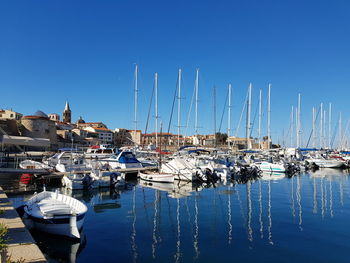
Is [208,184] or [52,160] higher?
[52,160]

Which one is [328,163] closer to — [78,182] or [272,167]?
[272,167]

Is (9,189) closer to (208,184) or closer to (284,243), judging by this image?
(208,184)

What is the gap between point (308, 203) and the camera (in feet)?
62.0

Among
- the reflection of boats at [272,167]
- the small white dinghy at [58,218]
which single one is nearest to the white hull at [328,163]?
the reflection of boats at [272,167]

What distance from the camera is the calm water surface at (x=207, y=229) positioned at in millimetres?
9383

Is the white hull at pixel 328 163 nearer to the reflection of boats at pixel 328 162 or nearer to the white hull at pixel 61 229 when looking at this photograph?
the reflection of boats at pixel 328 162

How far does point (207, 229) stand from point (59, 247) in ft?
21.0

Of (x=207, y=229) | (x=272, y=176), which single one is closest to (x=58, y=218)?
(x=207, y=229)

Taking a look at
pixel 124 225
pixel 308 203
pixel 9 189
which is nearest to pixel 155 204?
pixel 124 225

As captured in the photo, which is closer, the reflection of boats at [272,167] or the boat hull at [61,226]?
the boat hull at [61,226]

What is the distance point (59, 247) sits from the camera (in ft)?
31.8

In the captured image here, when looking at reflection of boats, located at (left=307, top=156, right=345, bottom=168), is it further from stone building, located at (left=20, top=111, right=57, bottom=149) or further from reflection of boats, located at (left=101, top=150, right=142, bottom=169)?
stone building, located at (left=20, top=111, right=57, bottom=149)

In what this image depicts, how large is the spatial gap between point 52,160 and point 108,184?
12.1 meters

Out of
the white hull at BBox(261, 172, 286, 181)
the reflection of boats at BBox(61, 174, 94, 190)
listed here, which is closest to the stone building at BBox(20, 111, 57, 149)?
the reflection of boats at BBox(61, 174, 94, 190)
